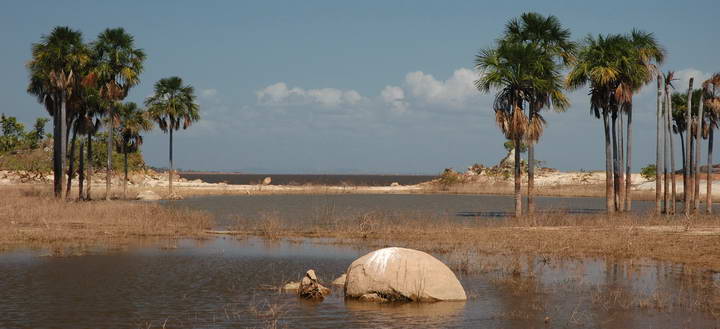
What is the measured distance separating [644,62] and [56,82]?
3607 centimetres

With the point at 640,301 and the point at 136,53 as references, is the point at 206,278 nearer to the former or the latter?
the point at 640,301

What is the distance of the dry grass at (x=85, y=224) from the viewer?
26483 millimetres

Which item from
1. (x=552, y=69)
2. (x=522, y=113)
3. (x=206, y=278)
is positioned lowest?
(x=206, y=278)

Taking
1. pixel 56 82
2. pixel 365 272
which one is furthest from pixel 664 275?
pixel 56 82

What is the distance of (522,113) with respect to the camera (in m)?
38.2

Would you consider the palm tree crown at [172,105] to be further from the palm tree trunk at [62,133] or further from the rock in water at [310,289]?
the rock in water at [310,289]

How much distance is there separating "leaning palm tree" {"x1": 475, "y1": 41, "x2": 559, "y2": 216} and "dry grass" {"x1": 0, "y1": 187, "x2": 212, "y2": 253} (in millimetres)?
15647

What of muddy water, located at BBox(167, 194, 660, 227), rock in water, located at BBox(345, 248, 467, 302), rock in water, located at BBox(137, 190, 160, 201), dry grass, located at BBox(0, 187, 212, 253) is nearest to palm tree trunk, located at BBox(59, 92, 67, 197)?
muddy water, located at BBox(167, 194, 660, 227)

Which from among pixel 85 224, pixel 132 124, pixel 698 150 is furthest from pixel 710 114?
pixel 132 124

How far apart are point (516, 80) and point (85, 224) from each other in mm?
21479

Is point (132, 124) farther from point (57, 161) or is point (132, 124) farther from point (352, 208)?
point (352, 208)

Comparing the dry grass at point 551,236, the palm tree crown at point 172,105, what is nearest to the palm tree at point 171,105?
the palm tree crown at point 172,105

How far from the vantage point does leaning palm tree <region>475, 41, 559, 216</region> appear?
3766 centimetres

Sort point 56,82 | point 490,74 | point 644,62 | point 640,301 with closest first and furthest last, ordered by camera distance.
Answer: point 640,301, point 490,74, point 644,62, point 56,82
